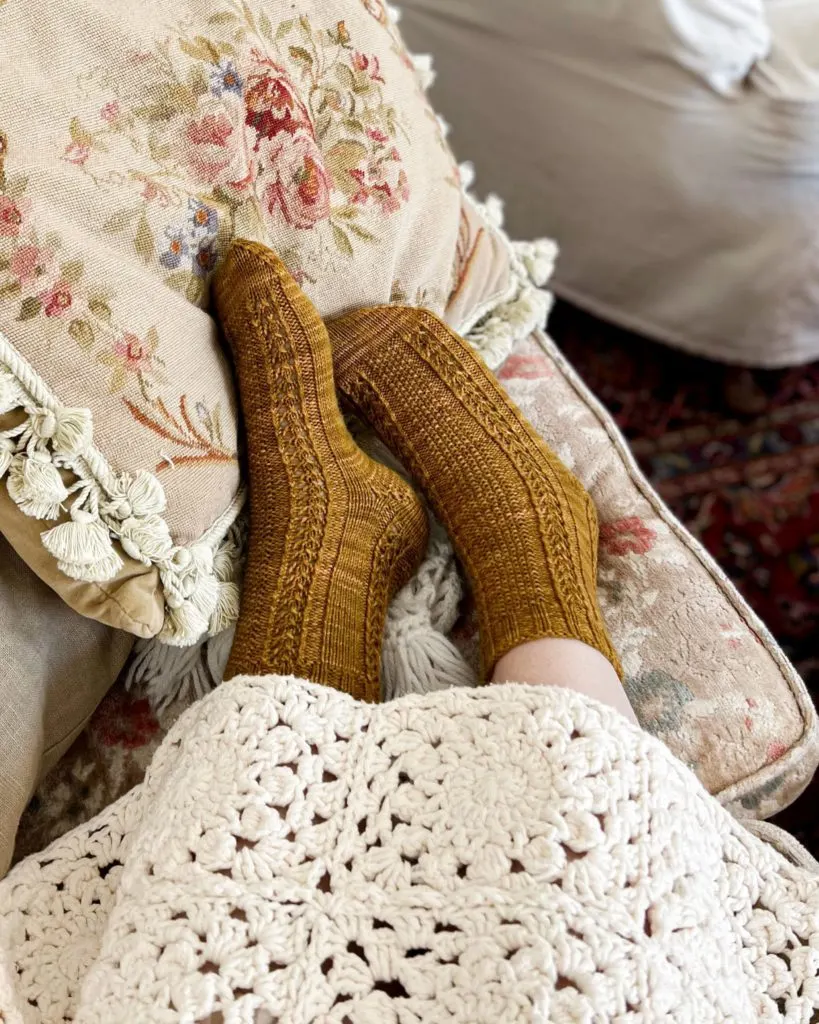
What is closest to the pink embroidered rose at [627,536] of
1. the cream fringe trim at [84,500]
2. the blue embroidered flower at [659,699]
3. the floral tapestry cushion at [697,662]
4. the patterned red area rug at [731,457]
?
the floral tapestry cushion at [697,662]

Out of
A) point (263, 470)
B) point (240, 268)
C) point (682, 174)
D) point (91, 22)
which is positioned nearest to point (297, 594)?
point (263, 470)

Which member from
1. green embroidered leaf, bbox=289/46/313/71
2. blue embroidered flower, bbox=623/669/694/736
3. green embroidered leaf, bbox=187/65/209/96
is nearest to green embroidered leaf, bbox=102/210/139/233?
green embroidered leaf, bbox=187/65/209/96

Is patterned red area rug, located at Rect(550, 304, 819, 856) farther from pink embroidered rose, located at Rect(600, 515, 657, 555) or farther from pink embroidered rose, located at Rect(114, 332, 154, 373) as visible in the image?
pink embroidered rose, located at Rect(114, 332, 154, 373)

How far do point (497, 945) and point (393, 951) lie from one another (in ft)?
0.19

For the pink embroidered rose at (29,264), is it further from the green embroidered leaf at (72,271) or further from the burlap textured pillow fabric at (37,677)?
the burlap textured pillow fabric at (37,677)

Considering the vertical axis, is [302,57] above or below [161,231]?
above

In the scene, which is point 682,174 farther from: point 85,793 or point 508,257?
point 85,793

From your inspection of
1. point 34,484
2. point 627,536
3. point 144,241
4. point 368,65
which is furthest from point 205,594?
point 368,65

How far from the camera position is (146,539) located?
0.54m

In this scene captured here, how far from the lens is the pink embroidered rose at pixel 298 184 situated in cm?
65

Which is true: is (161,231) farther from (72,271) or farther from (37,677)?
(37,677)

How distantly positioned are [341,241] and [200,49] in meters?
0.17

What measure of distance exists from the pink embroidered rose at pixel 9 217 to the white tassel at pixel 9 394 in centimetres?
A: 8

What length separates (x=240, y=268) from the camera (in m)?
0.64
